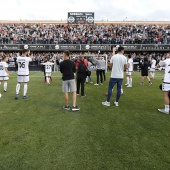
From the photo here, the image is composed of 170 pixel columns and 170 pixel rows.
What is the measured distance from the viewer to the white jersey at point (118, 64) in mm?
8016

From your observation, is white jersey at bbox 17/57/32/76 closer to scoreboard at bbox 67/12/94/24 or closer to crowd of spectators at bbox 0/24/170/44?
crowd of spectators at bbox 0/24/170/44

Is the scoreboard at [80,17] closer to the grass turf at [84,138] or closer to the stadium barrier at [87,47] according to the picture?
the stadium barrier at [87,47]

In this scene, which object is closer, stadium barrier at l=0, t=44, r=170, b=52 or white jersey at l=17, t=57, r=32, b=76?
white jersey at l=17, t=57, r=32, b=76

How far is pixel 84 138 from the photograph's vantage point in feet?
16.8

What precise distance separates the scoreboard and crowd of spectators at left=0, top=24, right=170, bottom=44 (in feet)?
2.89

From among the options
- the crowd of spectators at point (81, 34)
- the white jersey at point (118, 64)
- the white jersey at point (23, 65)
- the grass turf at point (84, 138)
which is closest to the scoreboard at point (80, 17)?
the crowd of spectators at point (81, 34)

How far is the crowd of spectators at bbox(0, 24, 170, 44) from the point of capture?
36281 millimetres

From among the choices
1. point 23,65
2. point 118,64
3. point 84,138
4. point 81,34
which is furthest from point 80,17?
point 84,138

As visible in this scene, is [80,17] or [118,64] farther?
[80,17]

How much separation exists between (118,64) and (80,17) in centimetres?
3616

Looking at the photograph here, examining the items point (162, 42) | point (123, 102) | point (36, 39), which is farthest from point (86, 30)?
point (123, 102)

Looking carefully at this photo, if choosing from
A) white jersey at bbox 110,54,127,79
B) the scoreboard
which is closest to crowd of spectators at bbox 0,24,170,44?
the scoreboard

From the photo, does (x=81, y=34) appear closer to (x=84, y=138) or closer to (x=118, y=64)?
(x=118, y=64)

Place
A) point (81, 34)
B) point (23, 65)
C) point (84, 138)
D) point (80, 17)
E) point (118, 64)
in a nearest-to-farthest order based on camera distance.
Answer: point (84, 138)
point (118, 64)
point (23, 65)
point (81, 34)
point (80, 17)
